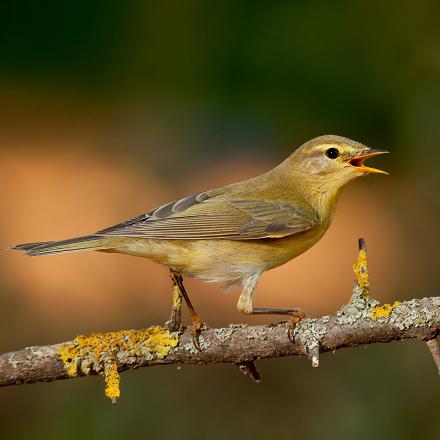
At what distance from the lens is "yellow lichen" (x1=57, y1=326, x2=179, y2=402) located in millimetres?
3541

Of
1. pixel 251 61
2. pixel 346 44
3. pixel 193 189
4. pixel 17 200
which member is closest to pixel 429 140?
pixel 346 44

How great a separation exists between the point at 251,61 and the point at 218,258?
3.56m

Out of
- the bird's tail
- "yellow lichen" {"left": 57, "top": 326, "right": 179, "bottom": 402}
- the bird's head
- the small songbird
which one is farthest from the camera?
the bird's head

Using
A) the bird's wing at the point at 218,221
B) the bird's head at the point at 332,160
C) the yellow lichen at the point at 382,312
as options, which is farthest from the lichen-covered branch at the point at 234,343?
the bird's head at the point at 332,160

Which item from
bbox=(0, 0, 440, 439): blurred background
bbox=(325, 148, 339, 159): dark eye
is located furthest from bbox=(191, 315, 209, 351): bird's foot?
bbox=(0, 0, 440, 439): blurred background

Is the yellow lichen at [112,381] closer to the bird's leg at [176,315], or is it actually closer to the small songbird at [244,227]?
the bird's leg at [176,315]

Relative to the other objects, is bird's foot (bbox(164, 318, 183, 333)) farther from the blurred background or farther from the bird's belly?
the blurred background

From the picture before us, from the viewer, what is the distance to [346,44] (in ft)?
24.3

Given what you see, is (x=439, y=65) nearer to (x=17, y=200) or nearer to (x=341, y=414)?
(x=341, y=414)

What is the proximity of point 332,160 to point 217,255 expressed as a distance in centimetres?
107

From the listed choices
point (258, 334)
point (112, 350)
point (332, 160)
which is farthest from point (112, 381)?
point (332, 160)

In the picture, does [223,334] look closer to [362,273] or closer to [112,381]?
[112,381]

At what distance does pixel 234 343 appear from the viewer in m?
3.59

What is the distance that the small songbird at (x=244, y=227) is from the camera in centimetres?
445
